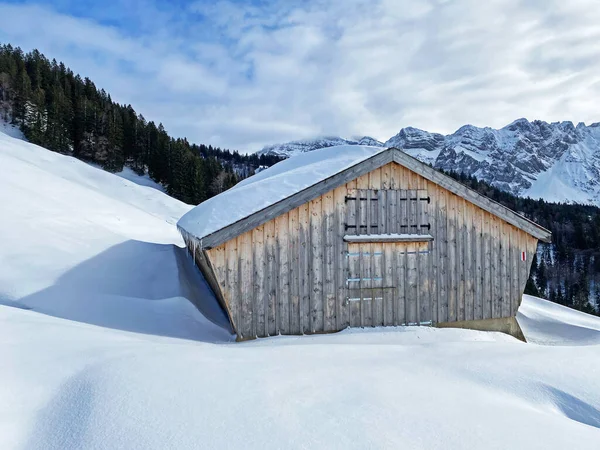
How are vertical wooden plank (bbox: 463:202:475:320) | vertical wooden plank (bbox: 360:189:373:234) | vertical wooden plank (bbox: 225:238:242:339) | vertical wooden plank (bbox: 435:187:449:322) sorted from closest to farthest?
1. vertical wooden plank (bbox: 225:238:242:339)
2. vertical wooden plank (bbox: 360:189:373:234)
3. vertical wooden plank (bbox: 435:187:449:322)
4. vertical wooden plank (bbox: 463:202:475:320)

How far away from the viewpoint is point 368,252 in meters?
7.72

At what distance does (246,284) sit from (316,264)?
4.70 ft

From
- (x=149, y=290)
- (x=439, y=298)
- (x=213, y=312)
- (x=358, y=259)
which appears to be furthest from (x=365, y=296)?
(x=149, y=290)

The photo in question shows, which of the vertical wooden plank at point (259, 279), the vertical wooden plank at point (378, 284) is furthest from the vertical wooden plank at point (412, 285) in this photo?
the vertical wooden plank at point (259, 279)

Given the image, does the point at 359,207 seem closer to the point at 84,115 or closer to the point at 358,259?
the point at 358,259

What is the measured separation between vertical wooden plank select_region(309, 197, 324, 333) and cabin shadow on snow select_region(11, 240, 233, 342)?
174 centimetres

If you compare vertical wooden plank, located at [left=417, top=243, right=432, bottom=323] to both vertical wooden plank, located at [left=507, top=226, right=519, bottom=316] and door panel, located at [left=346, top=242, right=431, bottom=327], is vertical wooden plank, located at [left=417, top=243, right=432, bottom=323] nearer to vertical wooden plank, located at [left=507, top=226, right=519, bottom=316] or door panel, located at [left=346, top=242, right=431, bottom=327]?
door panel, located at [left=346, top=242, right=431, bottom=327]

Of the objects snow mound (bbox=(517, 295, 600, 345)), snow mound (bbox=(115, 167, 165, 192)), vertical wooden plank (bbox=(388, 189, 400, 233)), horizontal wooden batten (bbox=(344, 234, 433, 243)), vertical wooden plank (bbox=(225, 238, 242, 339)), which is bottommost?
snow mound (bbox=(517, 295, 600, 345))

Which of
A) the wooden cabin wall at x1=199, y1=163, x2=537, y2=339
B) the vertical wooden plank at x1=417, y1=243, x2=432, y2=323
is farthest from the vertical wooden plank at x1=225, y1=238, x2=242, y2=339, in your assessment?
the vertical wooden plank at x1=417, y1=243, x2=432, y2=323

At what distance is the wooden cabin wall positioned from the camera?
23.1 feet

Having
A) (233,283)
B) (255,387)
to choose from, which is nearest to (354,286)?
(233,283)

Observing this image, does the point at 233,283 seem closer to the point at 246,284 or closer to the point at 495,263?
the point at 246,284

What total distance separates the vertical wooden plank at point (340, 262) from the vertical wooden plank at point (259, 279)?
1482 millimetres

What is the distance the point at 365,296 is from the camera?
7.69 meters
